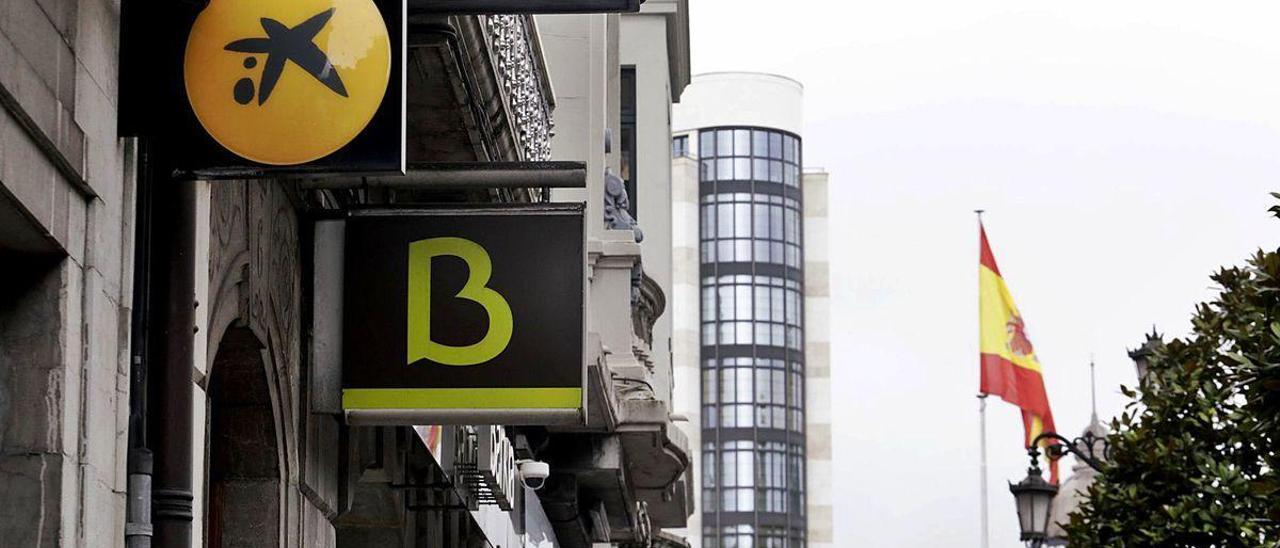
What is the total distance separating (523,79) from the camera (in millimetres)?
16156

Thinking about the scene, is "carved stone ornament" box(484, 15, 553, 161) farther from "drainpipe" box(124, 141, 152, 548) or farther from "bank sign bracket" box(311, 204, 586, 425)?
"drainpipe" box(124, 141, 152, 548)

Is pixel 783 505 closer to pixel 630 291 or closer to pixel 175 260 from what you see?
pixel 630 291

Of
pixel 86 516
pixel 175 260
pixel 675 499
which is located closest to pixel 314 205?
pixel 175 260

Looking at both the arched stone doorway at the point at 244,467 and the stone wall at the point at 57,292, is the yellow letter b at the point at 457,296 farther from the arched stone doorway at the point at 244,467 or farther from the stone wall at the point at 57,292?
the stone wall at the point at 57,292

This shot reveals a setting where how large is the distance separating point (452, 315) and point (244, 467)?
4.12 ft

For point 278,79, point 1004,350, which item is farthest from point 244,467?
point 1004,350

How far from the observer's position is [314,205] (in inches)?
503

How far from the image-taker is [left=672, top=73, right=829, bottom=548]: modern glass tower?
101312 mm

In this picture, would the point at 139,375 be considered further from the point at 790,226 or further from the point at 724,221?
the point at 790,226

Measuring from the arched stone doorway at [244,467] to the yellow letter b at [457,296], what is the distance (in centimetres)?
85

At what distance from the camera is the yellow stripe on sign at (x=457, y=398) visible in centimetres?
1183

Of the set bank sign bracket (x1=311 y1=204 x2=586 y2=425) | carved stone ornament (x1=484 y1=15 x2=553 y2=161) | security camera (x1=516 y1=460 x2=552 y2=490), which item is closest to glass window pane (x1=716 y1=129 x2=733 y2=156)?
security camera (x1=516 y1=460 x2=552 y2=490)

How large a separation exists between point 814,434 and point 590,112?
3215 inches

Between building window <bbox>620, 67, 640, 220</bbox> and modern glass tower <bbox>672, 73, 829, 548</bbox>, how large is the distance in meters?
63.3
